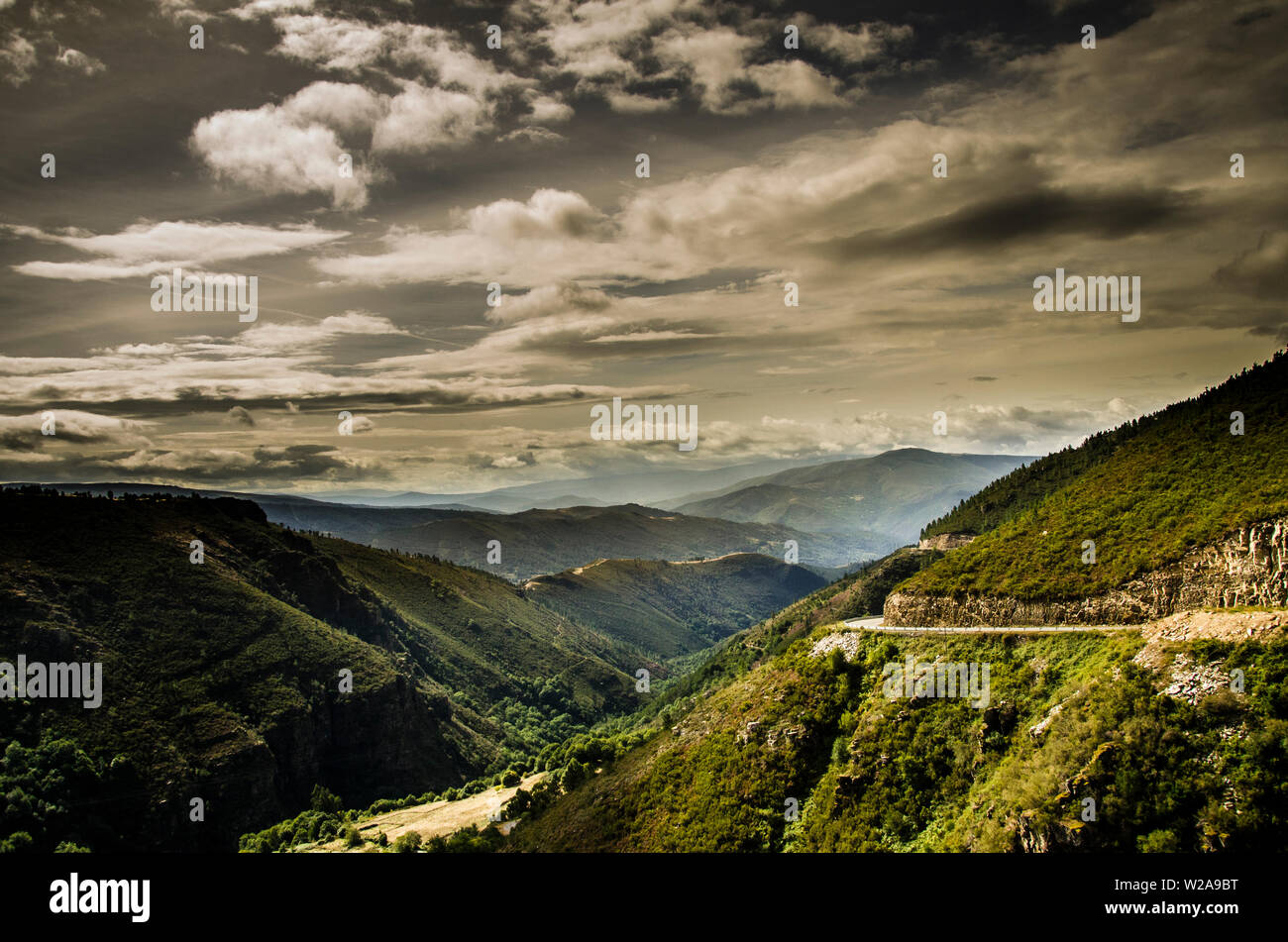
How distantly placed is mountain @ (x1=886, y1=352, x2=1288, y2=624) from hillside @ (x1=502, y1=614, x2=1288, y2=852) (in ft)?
18.9

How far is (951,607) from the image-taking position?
2499 inches

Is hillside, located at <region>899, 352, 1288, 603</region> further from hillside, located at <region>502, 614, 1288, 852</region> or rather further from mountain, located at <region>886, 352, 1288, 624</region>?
hillside, located at <region>502, 614, 1288, 852</region>

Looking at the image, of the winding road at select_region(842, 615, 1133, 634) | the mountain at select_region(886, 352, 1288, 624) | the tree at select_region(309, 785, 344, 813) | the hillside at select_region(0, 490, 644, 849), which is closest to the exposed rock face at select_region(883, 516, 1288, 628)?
the mountain at select_region(886, 352, 1288, 624)

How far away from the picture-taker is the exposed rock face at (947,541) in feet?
465

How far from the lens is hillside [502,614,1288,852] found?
111 feet

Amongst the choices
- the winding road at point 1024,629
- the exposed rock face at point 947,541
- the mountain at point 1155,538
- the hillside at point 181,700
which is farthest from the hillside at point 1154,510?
the hillside at point 181,700

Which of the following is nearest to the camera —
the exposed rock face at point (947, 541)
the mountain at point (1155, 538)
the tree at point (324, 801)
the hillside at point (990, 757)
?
the hillside at point (990, 757)

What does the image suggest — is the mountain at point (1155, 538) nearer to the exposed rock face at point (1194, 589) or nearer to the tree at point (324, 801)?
the exposed rock face at point (1194, 589)

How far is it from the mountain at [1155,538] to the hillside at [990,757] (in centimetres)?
577

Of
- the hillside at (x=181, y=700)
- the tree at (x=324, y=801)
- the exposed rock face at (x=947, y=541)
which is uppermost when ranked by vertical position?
the exposed rock face at (x=947, y=541)

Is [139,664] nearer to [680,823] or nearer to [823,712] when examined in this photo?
[680,823]

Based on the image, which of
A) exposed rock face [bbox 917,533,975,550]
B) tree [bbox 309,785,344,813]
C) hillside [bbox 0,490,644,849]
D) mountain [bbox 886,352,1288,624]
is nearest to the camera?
mountain [bbox 886,352,1288,624]

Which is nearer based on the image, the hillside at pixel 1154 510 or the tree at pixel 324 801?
the hillside at pixel 1154 510
